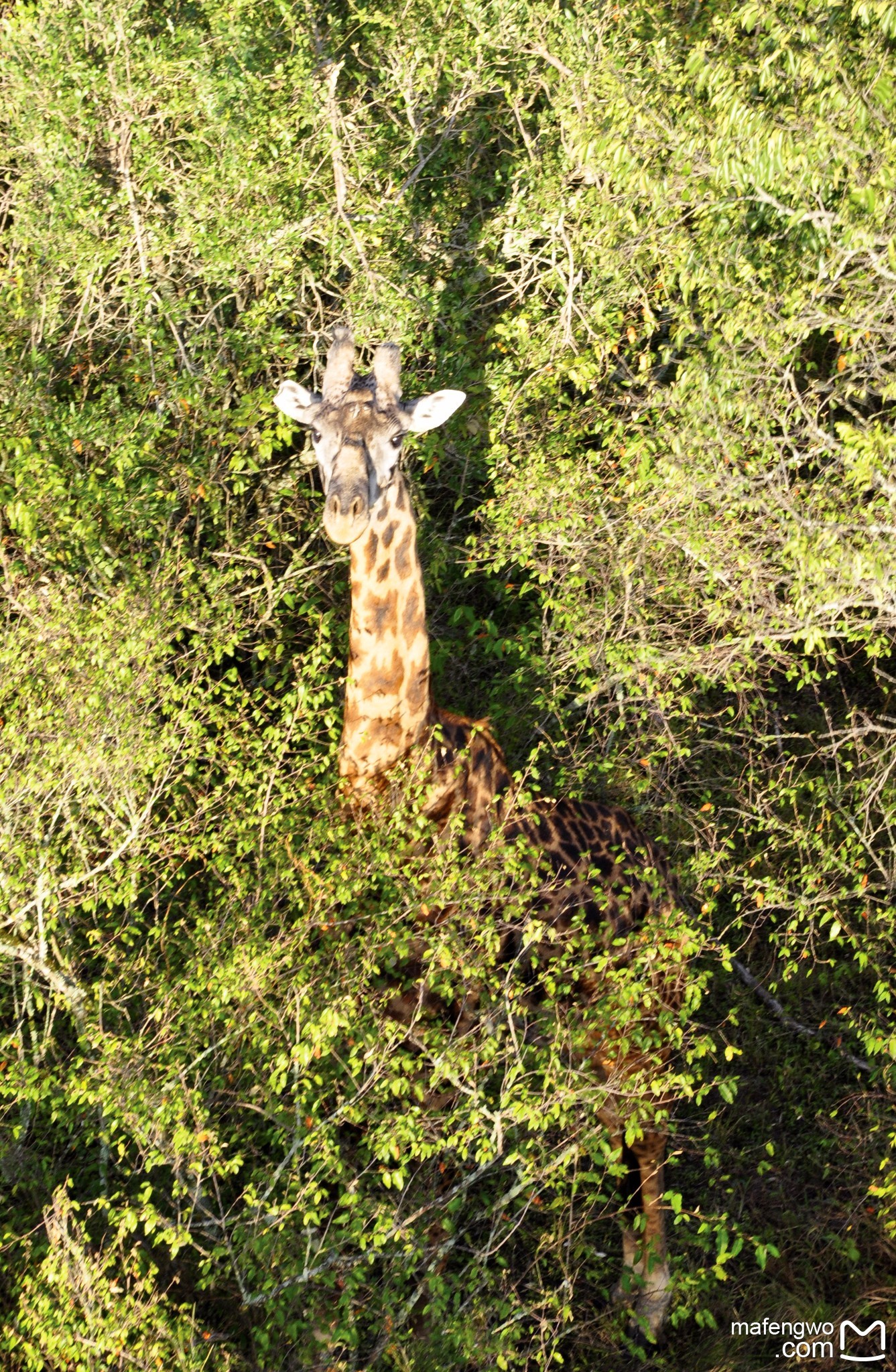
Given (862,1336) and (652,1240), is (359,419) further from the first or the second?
(862,1336)

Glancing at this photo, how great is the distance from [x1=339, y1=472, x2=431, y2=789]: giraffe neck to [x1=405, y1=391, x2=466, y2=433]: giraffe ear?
28 centimetres

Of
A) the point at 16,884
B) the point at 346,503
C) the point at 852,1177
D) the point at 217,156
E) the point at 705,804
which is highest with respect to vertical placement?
the point at 217,156

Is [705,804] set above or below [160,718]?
below

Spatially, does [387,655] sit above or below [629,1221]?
above

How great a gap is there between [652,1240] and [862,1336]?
0.98 metres

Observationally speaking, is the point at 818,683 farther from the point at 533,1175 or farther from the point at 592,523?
Answer: the point at 533,1175

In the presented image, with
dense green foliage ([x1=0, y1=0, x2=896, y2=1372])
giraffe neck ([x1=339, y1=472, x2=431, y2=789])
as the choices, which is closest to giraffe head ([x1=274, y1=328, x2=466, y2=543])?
giraffe neck ([x1=339, y1=472, x2=431, y2=789])

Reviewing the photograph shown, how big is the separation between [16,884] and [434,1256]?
2116 mm

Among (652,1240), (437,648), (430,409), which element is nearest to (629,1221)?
(652,1240)

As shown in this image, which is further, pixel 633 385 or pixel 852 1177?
pixel 633 385

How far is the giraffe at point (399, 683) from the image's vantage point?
6039 millimetres

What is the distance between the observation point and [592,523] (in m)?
7.95

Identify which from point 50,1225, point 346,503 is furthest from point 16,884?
point 346,503

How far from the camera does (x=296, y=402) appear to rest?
21.0 feet
